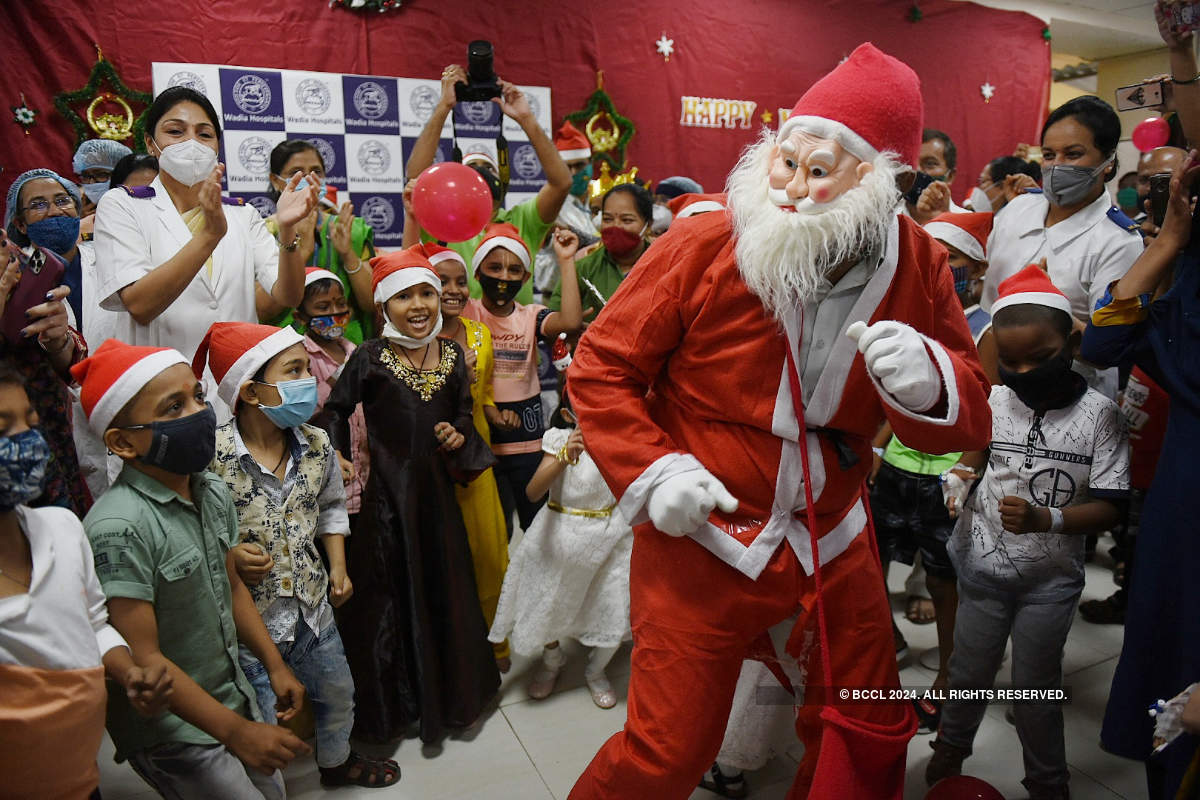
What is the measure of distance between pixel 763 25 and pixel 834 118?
570 cm

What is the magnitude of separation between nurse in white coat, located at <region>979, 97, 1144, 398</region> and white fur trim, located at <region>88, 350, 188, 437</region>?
2.71m

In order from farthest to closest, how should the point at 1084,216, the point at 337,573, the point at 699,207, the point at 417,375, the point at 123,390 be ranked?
A: the point at 699,207
the point at 1084,216
the point at 417,375
the point at 337,573
the point at 123,390

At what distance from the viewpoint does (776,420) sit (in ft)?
4.99

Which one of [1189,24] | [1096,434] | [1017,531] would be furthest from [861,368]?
[1189,24]

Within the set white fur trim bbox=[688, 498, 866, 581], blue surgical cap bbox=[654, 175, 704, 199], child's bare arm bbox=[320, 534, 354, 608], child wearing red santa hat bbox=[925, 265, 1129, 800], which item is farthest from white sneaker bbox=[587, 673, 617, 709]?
blue surgical cap bbox=[654, 175, 704, 199]

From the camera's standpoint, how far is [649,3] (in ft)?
19.6

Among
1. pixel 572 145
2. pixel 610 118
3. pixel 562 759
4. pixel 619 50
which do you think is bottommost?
pixel 562 759

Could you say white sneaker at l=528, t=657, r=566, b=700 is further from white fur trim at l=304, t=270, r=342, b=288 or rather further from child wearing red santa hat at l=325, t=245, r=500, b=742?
white fur trim at l=304, t=270, r=342, b=288

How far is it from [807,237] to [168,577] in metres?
1.46

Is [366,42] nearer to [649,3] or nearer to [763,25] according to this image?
[649,3]

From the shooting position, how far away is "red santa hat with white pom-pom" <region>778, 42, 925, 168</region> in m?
1.46

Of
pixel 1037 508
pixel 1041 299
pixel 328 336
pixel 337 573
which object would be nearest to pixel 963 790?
pixel 1037 508

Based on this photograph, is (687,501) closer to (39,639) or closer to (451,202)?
(39,639)

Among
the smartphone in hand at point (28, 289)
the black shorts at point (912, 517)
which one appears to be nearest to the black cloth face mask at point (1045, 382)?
the black shorts at point (912, 517)
